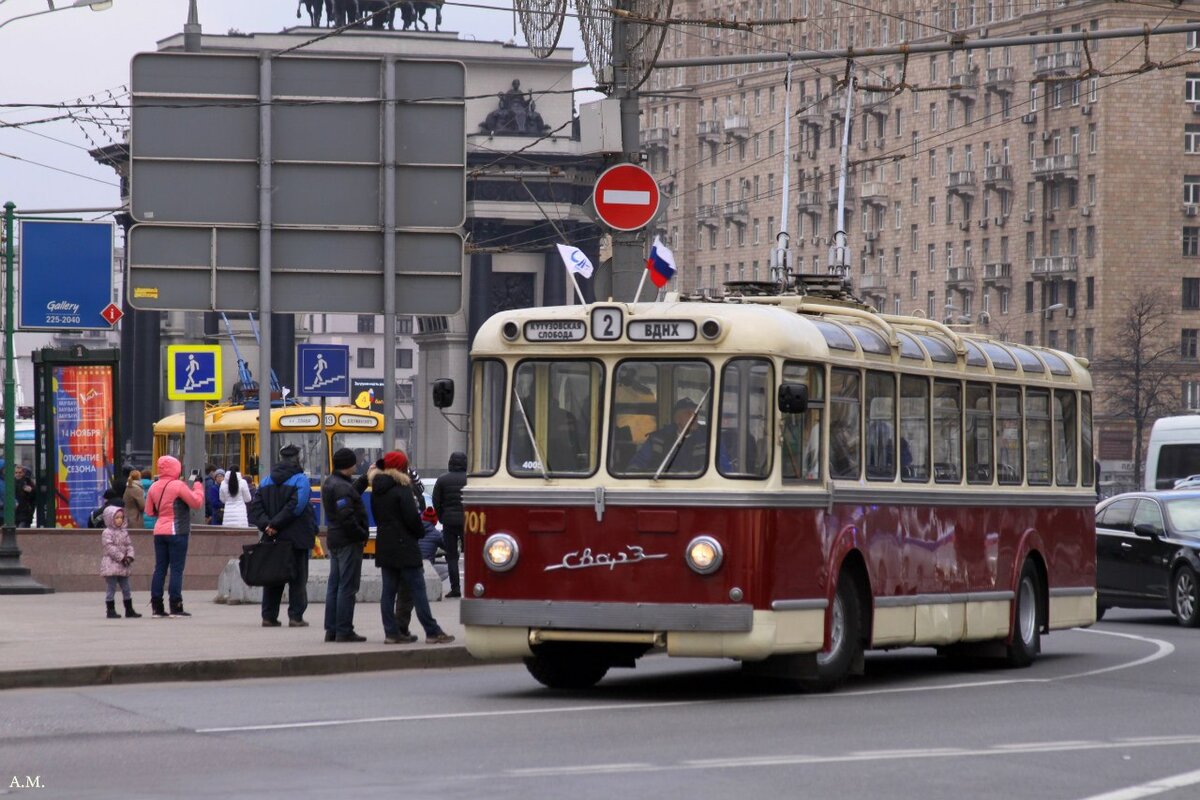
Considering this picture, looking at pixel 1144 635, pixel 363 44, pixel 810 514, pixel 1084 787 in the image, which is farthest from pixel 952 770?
pixel 363 44

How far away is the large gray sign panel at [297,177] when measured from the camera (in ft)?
67.8

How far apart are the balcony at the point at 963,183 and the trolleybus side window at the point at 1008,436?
88675 millimetres

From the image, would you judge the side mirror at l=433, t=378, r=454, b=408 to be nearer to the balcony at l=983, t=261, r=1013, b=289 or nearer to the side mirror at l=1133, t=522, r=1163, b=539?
the side mirror at l=1133, t=522, r=1163, b=539

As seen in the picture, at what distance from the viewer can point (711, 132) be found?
397 feet

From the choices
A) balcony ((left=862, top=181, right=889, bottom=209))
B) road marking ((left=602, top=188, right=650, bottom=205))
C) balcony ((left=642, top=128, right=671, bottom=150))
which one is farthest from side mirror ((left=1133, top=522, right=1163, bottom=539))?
balcony ((left=642, top=128, right=671, bottom=150))

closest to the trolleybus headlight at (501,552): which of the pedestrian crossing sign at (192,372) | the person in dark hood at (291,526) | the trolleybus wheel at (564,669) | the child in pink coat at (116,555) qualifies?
the trolleybus wheel at (564,669)

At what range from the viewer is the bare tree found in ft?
297

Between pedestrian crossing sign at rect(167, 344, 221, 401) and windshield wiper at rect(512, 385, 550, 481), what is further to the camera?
pedestrian crossing sign at rect(167, 344, 221, 401)

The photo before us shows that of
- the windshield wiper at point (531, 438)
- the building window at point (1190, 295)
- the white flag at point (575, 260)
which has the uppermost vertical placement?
the building window at point (1190, 295)

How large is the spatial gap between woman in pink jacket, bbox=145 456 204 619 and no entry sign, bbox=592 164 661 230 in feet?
18.1

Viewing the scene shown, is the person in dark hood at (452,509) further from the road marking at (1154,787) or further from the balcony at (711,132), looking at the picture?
the balcony at (711,132)

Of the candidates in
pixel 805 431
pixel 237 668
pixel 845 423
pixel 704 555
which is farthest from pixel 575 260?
pixel 704 555

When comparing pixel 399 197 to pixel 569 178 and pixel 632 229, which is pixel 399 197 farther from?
pixel 569 178

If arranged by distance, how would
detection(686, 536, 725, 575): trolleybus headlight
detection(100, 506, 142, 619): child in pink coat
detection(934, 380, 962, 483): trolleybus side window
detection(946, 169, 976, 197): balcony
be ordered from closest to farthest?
1. detection(686, 536, 725, 575): trolleybus headlight
2. detection(934, 380, 962, 483): trolleybus side window
3. detection(100, 506, 142, 619): child in pink coat
4. detection(946, 169, 976, 197): balcony
